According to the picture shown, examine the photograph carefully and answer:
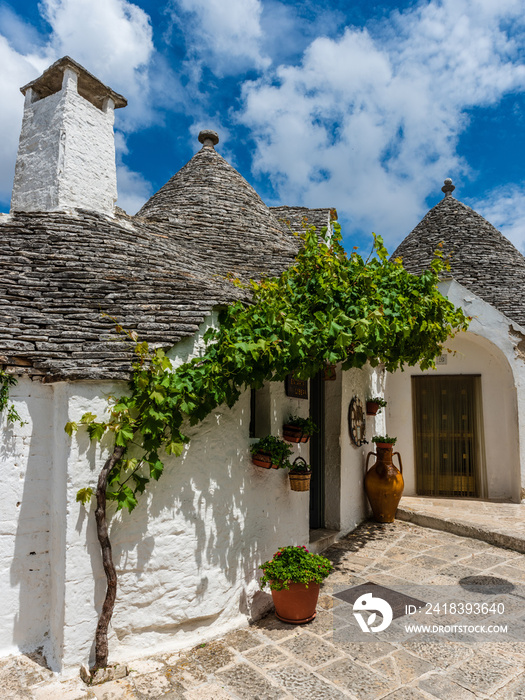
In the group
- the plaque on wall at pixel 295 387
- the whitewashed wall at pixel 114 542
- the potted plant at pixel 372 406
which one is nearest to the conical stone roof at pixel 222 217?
the plaque on wall at pixel 295 387

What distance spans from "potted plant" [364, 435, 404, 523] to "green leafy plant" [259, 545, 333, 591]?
136 inches

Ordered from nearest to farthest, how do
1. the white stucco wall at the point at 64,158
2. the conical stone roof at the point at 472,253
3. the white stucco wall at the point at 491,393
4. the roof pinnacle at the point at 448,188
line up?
the white stucco wall at the point at 64,158, the white stucco wall at the point at 491,393, the conical stone roof at the point at 472,253, the roof pinnacle at the point at 448,188

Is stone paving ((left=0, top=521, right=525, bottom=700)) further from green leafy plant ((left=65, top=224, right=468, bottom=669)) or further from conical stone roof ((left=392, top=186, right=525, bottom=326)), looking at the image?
conical stone roof ((left=392, top=186, right=525, bottom=326))

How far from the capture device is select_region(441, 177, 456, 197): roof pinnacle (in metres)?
13.5

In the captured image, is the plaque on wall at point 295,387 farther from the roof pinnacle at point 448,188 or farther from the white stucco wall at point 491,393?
the roof pinnacle at point 448,188

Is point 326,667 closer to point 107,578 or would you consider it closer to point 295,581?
point 295,581

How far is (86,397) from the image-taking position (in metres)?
3.93

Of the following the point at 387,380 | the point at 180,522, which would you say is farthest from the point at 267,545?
the point at 387,380

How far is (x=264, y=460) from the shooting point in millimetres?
4801

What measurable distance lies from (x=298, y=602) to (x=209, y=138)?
9.83 metres

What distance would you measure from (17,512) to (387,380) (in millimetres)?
7499

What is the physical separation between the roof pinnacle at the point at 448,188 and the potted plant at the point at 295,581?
12146 mm

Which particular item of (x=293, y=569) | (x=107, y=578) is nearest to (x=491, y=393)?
(x=293, y=569)

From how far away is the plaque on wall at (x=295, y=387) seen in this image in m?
5.64
